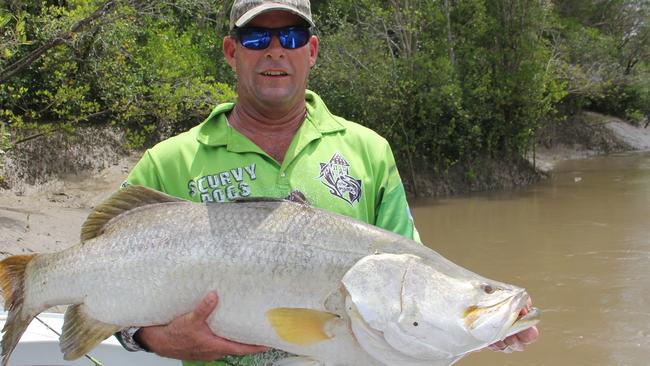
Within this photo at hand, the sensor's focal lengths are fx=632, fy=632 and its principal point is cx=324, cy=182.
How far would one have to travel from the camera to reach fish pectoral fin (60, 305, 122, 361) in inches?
84.0

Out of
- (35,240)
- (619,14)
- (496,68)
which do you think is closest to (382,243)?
(35,240)

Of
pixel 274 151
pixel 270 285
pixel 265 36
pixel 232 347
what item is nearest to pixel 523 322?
pixel 270 285

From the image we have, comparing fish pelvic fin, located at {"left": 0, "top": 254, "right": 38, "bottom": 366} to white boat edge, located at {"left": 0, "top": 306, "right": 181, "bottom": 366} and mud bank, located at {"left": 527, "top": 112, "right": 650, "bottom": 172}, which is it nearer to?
white boat edge, located at {"left": 0, "top": 306, "right": 181, "bottom": 366}

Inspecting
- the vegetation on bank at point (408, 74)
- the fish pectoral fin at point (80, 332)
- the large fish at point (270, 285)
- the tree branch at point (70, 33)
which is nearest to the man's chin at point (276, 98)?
the large fish at point (270, 285)

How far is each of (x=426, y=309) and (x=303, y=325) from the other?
1.23 ft

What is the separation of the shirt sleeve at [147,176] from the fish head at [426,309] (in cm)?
88

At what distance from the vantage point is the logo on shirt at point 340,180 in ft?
7.80

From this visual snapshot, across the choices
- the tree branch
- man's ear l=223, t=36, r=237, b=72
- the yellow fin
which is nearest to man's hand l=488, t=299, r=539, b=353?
the yellow fin

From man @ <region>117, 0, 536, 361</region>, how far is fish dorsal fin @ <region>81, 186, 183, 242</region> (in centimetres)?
15

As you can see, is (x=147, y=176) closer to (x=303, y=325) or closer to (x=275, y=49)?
(x=275, y=49)

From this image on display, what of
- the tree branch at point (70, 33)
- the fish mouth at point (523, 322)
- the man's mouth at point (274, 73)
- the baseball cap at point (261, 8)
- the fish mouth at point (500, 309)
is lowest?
the fish mouth at point (523, 322)

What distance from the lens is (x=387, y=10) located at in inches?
666

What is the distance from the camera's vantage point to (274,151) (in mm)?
2469

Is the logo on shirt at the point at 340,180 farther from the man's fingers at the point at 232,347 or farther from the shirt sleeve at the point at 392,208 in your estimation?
the man's fingers at the point at 232,347
